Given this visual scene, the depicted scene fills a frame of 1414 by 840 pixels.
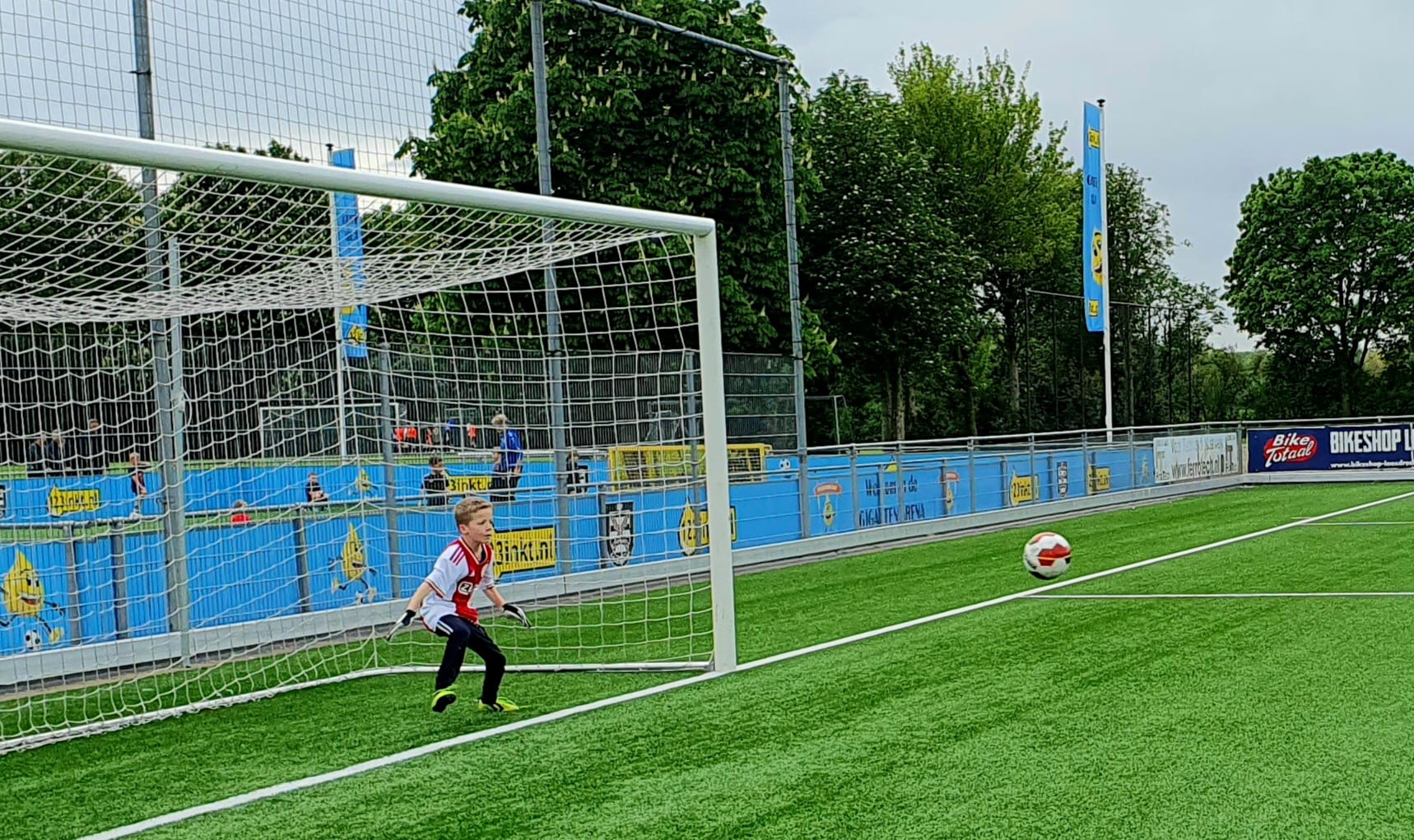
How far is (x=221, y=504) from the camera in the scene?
9.63 meters

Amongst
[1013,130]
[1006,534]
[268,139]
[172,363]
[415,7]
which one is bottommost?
[1006,534]

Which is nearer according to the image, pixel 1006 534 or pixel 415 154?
pixel 415 154

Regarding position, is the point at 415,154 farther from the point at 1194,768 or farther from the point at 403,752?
the point at 1194,768

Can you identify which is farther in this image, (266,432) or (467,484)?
(467,484)

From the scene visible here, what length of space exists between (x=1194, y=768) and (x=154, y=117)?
24.9 ft

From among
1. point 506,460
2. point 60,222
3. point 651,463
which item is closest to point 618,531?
point 651,463

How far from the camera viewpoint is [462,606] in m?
7.36

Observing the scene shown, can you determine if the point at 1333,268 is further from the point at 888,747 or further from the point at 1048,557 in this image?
the point at 888,747

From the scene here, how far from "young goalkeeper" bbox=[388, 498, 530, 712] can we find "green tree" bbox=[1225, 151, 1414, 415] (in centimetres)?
4075

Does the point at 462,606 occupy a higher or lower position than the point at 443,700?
higher

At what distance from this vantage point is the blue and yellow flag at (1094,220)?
2561 centimetres

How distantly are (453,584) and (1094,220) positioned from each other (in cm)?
2072

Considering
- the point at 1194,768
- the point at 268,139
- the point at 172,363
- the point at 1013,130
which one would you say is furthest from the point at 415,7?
the point at 1013,130

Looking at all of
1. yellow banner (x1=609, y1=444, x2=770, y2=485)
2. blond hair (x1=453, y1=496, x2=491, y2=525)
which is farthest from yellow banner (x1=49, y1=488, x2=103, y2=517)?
yellow banner (x1=609, y1=444, x2=770, y2=485)
